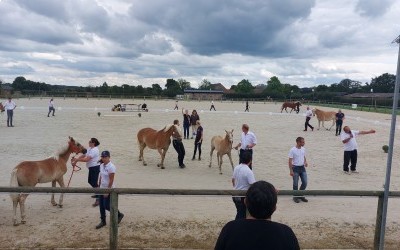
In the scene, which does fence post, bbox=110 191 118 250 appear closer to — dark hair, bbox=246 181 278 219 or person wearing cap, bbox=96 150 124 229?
person wearing cap, bbox=96 150 124 229

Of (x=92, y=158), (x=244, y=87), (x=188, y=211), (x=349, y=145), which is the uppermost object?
(x=244, y=87)

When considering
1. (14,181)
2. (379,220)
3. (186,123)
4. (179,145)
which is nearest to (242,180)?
(379,220)

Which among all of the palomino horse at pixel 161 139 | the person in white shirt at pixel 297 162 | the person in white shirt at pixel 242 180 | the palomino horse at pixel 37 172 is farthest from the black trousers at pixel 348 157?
the palomino horse at pixel 37 172

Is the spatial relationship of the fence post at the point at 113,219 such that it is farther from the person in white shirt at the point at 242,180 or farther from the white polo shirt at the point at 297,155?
the white polo shirt at the point at 297,155

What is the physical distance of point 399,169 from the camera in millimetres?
12344

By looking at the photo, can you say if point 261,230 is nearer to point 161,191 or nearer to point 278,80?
point 161,191

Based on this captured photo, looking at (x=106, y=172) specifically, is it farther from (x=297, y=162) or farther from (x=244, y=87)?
(x=244, y=87)

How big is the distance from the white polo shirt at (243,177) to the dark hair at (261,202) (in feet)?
10.6

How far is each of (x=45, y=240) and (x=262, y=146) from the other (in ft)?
41.6

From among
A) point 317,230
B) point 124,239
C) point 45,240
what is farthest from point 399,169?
point 45,240

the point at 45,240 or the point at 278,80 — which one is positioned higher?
the point at 278,80

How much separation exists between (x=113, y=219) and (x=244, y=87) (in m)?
131

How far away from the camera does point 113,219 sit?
5.08 meters

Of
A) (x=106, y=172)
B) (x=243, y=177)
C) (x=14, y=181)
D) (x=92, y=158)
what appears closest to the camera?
(x=243, y=177)
